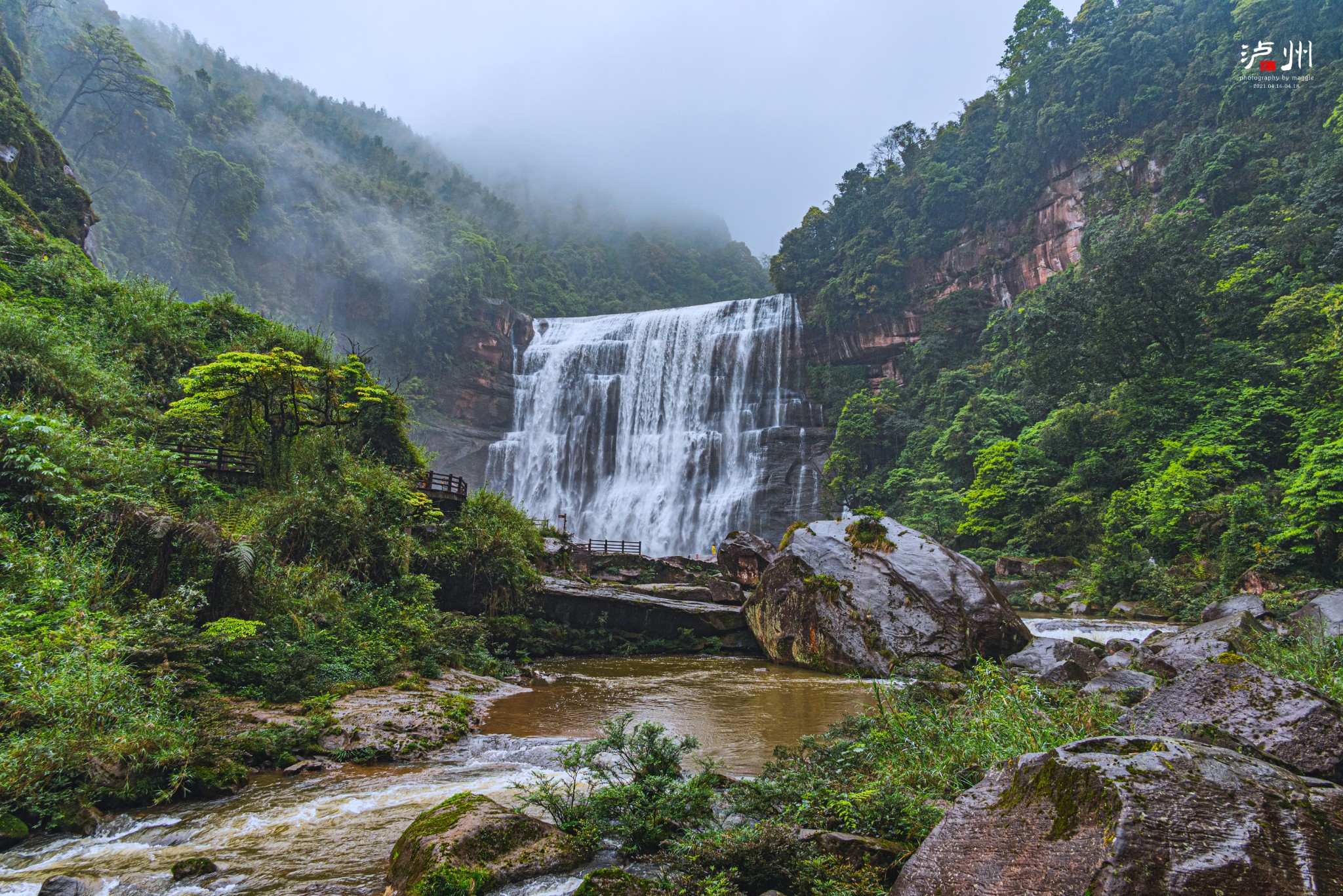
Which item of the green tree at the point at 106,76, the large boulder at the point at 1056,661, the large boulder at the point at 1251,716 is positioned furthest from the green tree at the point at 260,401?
the green tree at the point at 106,76

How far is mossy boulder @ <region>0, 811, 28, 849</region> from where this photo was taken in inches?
152

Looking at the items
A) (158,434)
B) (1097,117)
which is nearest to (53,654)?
(158,434)

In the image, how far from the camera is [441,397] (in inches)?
1703

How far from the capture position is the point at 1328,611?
8.70m

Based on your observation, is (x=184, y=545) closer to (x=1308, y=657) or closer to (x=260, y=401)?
(x=260, y=401)

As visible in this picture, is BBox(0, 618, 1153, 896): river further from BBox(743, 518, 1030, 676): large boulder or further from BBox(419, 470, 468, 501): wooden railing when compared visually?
BBox(419, 470, 468, 501): wooden railing

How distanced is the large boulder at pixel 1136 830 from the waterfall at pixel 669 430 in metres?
30.7

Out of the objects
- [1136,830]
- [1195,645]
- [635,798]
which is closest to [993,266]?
[1195,645]

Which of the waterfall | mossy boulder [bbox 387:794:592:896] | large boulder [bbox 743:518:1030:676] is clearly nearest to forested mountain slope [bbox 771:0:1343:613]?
the waterfall

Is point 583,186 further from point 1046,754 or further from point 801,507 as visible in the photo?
point 1046,754

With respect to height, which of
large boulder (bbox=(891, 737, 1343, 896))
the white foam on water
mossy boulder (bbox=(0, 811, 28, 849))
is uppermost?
large boulder (bbox=(891, 737, 1343, 896))

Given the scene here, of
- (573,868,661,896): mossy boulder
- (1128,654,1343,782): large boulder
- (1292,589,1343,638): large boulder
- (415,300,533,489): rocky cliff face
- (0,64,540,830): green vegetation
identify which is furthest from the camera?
(415,300,533,489): rocky cliff face

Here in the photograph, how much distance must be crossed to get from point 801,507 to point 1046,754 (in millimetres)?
32213

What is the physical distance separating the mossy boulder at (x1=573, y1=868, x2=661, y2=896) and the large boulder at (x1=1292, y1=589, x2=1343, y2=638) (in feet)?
30.3
